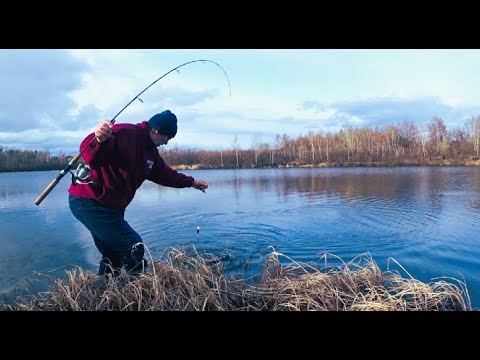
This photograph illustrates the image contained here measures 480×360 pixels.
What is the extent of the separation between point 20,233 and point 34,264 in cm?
284

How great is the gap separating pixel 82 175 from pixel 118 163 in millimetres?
381

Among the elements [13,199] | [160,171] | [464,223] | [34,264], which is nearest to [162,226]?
[34,264]

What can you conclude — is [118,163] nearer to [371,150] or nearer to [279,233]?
[279,233]

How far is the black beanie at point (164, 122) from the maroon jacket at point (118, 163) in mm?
130

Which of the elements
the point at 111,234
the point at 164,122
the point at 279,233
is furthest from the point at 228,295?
the point at 279,233

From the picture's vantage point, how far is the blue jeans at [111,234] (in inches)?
139

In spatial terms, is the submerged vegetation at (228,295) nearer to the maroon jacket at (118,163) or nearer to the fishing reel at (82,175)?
the maroon jacket at (118,163)

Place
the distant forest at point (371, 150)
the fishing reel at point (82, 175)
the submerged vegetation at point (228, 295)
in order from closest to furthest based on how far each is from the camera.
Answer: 1. the submerged vegetation at point (228, 295)
2. the fishing reel at point (82, 175)
3. the distant forest at point (371, 150)

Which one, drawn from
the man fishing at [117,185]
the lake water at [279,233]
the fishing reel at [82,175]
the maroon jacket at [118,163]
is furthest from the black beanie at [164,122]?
the lake water at [279,233]

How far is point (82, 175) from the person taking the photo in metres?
3.41

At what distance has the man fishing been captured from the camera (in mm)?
3387

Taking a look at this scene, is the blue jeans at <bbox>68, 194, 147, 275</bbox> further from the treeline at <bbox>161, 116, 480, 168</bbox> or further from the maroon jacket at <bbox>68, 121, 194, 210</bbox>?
the treeline at <bbox>161, 116, 480, 168</bbox>

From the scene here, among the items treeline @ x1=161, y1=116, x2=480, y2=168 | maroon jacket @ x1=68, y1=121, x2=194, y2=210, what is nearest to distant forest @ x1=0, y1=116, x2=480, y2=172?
treeline @ x1=161, y1=116, x2=480, y2=168

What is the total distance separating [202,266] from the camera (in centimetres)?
373
